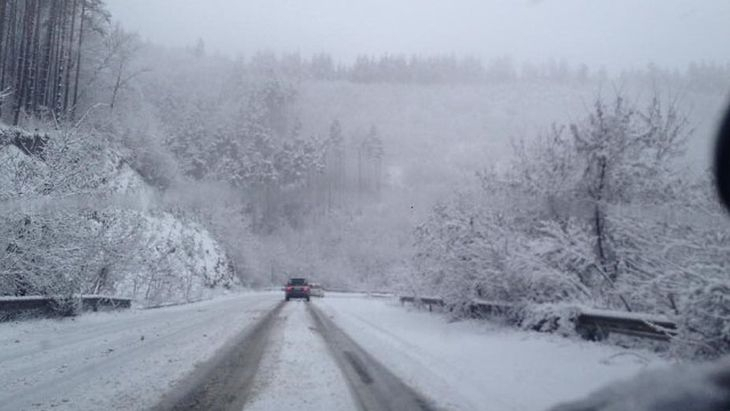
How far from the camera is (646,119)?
51.9ft

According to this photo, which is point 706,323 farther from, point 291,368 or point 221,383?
point 221,383

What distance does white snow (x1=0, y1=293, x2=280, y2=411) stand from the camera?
698cm

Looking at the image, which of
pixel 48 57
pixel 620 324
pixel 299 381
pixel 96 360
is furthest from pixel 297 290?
pixel 299 381

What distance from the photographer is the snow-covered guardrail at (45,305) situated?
51.9 ft

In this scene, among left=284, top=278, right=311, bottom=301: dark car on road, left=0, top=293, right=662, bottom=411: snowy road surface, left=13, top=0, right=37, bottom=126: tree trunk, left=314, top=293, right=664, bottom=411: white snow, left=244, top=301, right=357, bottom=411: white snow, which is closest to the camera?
left=244, top=301, right=357, bottom=411: white snow

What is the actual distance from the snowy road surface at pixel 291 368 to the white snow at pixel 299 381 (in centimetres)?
2

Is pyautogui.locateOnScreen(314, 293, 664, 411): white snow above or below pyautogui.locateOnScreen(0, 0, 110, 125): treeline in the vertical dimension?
below

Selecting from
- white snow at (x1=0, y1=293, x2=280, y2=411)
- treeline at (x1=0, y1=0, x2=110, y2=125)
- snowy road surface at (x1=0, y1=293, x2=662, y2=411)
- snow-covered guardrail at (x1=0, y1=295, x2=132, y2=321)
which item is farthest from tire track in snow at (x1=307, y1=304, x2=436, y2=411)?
treeline at (x1=0, y1=0, x2=110, y2=125)

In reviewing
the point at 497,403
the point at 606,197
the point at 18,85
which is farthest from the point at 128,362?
the point at 18,85

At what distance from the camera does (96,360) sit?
10133 millimetres

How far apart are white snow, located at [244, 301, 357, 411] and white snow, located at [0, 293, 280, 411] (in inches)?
49.5

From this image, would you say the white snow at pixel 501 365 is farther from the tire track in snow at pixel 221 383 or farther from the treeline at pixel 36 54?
the treeline at pixel 36 54

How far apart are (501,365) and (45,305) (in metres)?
14.5

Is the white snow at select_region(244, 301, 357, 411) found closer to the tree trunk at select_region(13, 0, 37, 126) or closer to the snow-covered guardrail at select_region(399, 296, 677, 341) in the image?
the snow-covered guardrail at select_region(399, 296, 677, 341)
